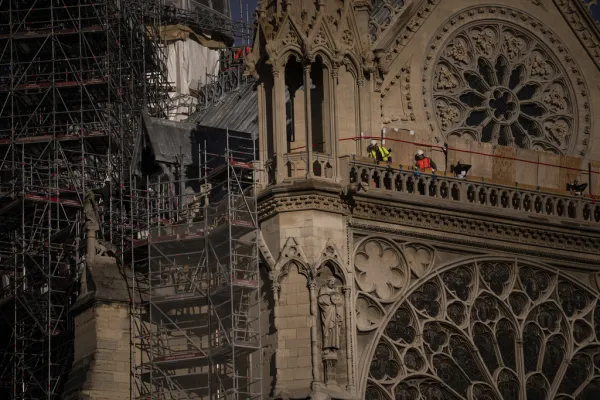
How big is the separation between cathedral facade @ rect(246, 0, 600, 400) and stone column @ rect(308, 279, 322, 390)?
48 millimetres

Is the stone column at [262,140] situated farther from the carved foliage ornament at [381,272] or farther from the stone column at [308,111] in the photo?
the carved foliage ornament at [381,272]

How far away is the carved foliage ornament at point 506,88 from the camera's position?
46.2m

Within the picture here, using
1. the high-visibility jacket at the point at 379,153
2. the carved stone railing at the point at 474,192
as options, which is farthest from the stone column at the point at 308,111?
the high-visibility jacket at the point at 379,153

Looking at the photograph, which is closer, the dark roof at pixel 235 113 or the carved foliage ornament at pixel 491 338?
the carved foliage ornament at pixel 491 338

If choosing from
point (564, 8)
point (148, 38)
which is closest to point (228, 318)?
point (564, 8)

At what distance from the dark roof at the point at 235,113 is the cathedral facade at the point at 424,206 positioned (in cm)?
489

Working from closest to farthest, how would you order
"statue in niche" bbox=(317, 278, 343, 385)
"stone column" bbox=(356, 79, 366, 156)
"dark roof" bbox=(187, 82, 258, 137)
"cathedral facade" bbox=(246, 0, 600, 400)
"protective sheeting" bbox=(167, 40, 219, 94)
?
1. "statue in niche" bbox=(317, 278, 343, 385)
2. "cathedral facade" bbox=(246, 0, 600, 400)
3. "stone column" bbox=(356, 79, 366, 156)
4. "dark roof" bbox=(187, 82, 258, 137)
5. "protective sheeting" bbox=(167, 40, 219, 94)

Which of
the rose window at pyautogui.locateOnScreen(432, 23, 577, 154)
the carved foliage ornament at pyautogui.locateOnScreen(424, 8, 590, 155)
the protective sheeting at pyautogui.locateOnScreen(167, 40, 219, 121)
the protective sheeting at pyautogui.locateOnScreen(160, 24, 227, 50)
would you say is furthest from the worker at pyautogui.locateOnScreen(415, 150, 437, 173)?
the protective sheeting at pyautogui.locateOnScreen(160, 24, 227, 50)

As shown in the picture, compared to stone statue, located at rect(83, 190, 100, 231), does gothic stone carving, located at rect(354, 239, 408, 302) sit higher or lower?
lower

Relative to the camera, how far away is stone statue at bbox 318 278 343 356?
4122 centimetres

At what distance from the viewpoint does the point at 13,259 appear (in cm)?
4934

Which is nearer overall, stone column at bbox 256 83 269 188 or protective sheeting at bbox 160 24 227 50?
stone column at bbox 256 83 269 188

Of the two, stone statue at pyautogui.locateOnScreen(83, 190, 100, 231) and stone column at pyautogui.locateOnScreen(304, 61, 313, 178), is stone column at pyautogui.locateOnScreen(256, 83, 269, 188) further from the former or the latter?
stone statue at pyautogui.locateOnScreen(83, 190, 100, 231)

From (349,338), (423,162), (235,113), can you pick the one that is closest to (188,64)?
(235,113)
